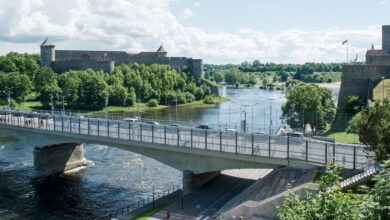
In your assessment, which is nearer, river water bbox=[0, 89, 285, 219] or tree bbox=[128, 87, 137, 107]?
river water bbox=[0, 89, 285, 219]

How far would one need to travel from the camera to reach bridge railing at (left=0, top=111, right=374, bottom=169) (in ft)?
114

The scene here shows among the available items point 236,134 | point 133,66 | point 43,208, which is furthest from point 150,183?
point 133,66

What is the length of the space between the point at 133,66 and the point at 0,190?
117 m

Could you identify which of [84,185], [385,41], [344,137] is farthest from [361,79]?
[84,185]

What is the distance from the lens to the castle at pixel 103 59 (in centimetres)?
16225

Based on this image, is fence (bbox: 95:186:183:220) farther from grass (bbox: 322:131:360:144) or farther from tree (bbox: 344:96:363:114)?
tree (bbox: 344:96:363:114)

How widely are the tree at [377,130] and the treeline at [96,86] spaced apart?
88867 mm

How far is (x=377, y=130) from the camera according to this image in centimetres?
3134

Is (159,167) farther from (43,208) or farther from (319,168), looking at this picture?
(319,168)

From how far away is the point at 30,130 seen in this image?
Result: 5778 centimetres

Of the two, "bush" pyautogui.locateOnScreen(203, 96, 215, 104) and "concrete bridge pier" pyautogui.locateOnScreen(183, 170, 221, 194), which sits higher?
"bush" pyautogui.locateOnScreen(203, 96, 215, 104)

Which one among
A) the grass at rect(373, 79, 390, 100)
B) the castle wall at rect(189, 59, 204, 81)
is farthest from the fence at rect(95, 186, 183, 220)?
the castle wall at rect(189, 59, 204, 81)

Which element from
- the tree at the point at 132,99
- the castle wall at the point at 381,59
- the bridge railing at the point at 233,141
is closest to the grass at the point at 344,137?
the bridge railing at the point at 233,141

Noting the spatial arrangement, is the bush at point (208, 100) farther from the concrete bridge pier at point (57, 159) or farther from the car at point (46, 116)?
the concrete bridge pier at point (57, 159)
